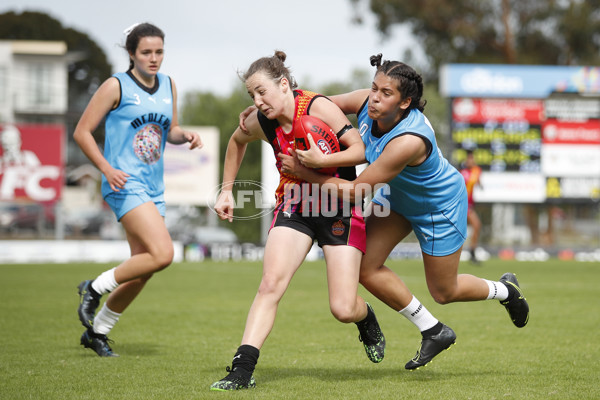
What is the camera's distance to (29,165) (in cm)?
2488

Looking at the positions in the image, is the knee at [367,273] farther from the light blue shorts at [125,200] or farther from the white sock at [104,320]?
the white sock at [104,320]

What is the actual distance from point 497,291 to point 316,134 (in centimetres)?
189

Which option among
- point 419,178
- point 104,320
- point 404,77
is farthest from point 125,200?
point 404,77

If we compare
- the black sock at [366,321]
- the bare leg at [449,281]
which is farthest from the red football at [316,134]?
the black sock at [366,321]

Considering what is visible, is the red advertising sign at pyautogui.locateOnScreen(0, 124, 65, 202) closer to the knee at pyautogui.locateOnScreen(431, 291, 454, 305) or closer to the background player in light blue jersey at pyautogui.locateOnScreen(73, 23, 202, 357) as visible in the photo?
the background player in light blue jersey at pyautogui.locateOnScreen(73, 23, 202, 357)

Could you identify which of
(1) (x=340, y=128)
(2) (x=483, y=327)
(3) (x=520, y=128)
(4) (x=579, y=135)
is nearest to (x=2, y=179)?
(3) (x=520, y=128)

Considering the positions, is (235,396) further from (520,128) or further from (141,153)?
(520,128)

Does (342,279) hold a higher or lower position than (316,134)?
lower

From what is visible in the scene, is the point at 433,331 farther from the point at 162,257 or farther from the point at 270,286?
the point at 162,257

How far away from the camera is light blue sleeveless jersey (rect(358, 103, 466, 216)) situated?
4.83 meters

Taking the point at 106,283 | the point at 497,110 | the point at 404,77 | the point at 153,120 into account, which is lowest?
the point at 106,283

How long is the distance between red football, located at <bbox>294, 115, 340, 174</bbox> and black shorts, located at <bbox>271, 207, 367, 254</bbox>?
0.45m

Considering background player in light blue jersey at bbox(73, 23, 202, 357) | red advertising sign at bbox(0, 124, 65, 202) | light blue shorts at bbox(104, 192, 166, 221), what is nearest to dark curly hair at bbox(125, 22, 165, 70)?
background player in light blue jersey at bbox(73, 23, 202, 357)

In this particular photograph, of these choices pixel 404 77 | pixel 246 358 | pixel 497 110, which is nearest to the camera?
pixel 246 358
